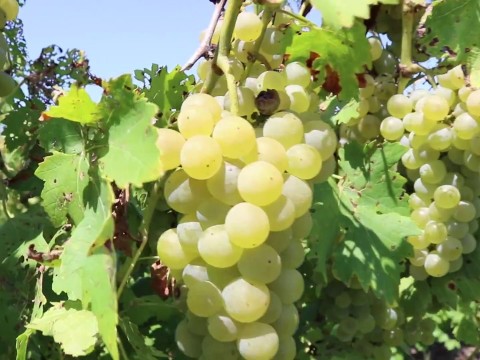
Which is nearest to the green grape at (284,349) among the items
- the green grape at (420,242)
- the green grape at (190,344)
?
the green grape at (190,344)

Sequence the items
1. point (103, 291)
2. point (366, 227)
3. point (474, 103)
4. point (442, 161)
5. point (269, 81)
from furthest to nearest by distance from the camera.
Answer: point (442, 161), point (474, 103), point (366, 227), point (269, 81), point (103, 291)

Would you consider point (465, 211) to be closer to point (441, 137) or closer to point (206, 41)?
point (441, 137)

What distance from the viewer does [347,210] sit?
1.28 m

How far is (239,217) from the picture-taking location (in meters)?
0.78

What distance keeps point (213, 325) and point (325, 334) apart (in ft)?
2.99

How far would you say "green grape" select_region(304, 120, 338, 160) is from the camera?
3.00ft

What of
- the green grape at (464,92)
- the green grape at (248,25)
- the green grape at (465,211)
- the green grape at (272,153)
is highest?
the green grape at (248,25)

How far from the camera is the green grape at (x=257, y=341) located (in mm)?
814

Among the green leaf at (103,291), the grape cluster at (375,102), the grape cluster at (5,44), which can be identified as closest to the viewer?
the green leaf at (103,291)

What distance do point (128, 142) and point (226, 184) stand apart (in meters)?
0.13

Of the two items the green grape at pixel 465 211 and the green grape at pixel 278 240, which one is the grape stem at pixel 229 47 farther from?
the green grape at pixel 465 211

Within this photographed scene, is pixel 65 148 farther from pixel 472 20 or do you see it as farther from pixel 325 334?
pixel 325 334

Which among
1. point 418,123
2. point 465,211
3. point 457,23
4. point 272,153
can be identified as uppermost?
point 457,23

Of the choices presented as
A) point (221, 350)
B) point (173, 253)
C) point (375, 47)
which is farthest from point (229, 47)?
point (375, 47)
